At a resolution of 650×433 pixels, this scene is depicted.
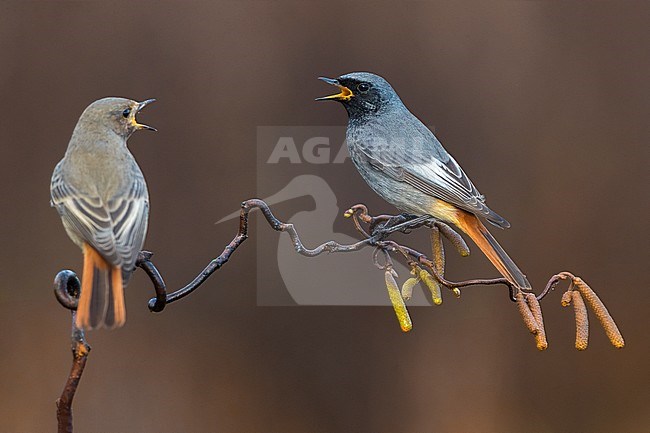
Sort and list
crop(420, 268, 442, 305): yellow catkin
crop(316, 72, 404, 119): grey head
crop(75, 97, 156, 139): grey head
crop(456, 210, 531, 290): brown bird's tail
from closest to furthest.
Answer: crop(420, 268, 442, 305): yellow catkin → crop(75, 97, 156, 139): grey head → crop(456, 210, 531, 290): brown bird's tail → crop(316, 72, 404, 119): grey head

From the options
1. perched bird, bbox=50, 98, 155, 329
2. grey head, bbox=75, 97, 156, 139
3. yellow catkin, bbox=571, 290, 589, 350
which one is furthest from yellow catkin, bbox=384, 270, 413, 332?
grey head, bbox=75, 97, 156, 139

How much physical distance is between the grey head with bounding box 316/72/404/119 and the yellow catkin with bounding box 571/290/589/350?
180 centimetres

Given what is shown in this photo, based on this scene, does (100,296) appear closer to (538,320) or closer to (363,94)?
(538,320)

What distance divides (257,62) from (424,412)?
2.37m

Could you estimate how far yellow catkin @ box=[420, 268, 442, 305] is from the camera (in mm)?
2604

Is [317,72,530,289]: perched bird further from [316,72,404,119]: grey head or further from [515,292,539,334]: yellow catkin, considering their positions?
[515,292,539,334]: yellow catkin

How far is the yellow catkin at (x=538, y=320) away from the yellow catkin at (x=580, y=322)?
89 mm

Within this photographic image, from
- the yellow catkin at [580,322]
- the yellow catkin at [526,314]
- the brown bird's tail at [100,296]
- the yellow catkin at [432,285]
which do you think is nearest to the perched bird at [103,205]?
the brown bird's tail at [100,296]

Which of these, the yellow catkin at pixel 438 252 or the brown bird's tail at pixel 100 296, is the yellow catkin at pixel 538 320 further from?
the brown bird's tail at pixel 100 296

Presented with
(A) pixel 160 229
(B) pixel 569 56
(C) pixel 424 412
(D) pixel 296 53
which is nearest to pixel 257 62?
(D) pixel 296 53

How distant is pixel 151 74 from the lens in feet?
17.6

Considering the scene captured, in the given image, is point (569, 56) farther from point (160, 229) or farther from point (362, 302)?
point (160, 229)

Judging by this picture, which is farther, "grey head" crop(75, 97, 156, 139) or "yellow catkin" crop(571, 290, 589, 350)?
"grey head" crop(75, 97, 156, 139)

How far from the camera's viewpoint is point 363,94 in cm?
405
